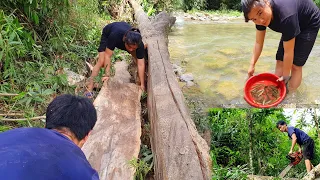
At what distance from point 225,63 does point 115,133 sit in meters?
4.36

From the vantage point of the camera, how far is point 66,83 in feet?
12.4

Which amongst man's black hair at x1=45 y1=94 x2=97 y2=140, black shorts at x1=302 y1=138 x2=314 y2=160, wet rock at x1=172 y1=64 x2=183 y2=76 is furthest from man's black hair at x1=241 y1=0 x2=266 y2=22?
black shorts at x1=302 y1=138 x2=314 y2=160

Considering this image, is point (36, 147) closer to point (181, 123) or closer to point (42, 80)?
point (181, 123)

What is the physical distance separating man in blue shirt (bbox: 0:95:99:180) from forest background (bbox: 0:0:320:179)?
3.86 feet

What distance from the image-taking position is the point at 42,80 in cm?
355

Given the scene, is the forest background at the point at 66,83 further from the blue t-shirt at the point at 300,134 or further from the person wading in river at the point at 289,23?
the person wading in river at the point at 289,23

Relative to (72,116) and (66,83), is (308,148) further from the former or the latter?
(72,116)

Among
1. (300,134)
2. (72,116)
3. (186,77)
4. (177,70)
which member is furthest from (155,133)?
(300,134)

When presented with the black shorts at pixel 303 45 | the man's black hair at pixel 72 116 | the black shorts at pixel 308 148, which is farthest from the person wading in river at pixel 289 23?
the black shorts at pixel 308 148

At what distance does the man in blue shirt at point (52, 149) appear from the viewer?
1.25 metres

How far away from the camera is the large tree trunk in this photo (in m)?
2.02

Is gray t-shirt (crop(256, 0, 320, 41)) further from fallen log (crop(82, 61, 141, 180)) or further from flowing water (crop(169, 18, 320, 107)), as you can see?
fallen log (crop(82, 61, 141, 180))

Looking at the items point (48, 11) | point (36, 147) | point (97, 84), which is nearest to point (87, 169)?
point (36, 147)

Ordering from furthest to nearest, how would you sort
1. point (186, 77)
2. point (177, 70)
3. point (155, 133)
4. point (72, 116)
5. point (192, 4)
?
1. point (192, 4)
2. point (177, 70)
3. point (186, 77)
4. point (155, 133)
5. point (72, 116)
